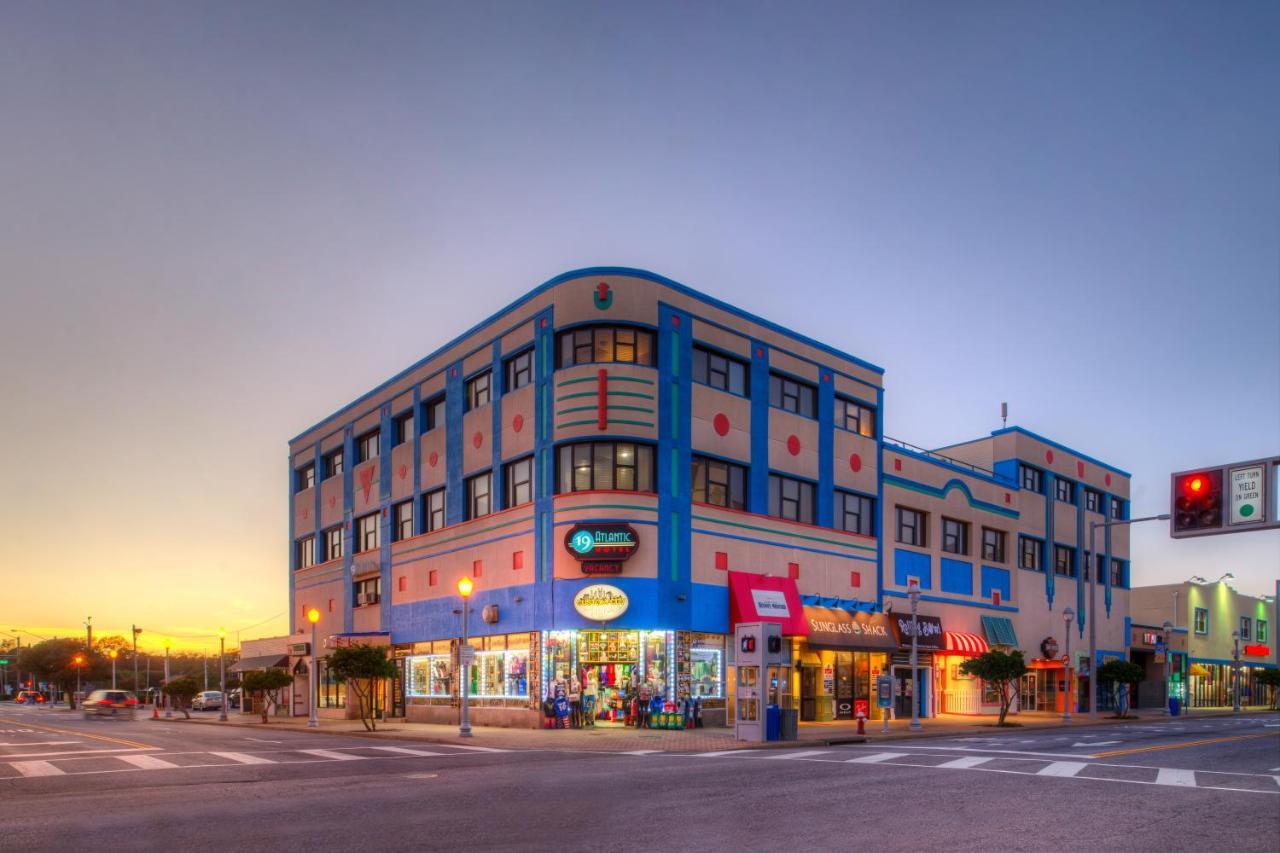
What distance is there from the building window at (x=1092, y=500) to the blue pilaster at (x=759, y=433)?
95.2ft

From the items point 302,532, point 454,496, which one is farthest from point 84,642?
point 454,496

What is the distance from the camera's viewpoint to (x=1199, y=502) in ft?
58.4

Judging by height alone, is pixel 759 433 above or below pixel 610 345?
below

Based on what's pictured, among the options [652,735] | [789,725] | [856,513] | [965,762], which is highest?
[856,513]

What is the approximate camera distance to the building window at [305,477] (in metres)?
57.4

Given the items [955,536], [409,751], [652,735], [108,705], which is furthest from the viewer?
[108,705]

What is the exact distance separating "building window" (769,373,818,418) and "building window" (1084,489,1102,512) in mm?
25554

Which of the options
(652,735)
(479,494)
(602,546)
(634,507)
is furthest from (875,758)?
(479,494)

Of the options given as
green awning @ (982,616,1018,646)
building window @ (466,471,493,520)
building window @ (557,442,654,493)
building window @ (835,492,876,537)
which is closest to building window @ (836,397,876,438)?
building window @ (835,492,876,537)

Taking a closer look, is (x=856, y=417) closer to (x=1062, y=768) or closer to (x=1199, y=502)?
(x=1062, y=768)

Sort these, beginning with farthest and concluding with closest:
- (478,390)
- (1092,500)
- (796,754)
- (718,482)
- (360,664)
Answer: (1092,500)
(478,390)
(718,482)
(360,664)
(796,754)

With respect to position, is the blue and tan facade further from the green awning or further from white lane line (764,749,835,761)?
white lane line (764,749,835,761)

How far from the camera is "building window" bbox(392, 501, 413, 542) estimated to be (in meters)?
46.6

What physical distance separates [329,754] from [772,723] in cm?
1146
